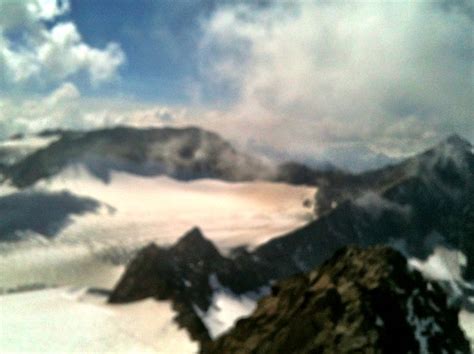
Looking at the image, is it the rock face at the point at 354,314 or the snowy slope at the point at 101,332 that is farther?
the snowy slope at the point at 101,332

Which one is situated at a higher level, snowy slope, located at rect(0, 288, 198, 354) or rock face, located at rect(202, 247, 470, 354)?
rock face, located at rect(202, 247, 470, 354)

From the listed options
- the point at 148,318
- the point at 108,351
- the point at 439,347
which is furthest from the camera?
the point at 148,318

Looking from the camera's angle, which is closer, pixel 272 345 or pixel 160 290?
pixel 272 345

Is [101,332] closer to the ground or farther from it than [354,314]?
closer to the ground

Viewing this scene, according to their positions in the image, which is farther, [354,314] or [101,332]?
[101,332]

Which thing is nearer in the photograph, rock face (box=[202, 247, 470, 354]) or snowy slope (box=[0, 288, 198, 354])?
rock face (box=[202, 247, 470, 354])

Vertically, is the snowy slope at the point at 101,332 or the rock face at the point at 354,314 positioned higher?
the rock face at the point at 354,314

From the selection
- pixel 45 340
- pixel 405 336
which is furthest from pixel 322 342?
pixel 45 340

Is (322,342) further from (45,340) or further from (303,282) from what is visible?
(45,340)
